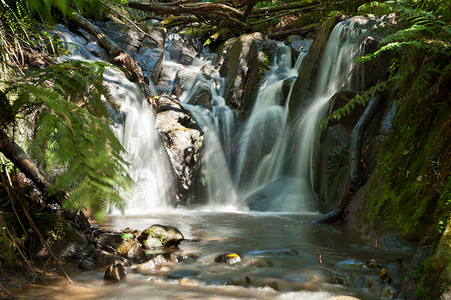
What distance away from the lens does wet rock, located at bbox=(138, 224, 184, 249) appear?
4391 mm

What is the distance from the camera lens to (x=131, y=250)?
3938mm

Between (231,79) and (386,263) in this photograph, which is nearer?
(386,263)

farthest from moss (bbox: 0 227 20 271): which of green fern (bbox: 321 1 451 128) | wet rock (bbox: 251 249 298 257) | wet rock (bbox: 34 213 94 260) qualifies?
green fern (bbox: 321 1 451 128)

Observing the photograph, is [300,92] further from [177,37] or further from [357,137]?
[177,37]

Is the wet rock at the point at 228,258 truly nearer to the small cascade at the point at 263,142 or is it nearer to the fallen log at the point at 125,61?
the small cascade at the point at 263,142

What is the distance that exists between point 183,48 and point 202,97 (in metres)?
4.54

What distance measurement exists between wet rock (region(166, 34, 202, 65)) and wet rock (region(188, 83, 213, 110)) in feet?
10.2

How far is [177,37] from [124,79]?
779cm

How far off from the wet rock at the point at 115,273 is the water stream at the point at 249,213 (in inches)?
3.7

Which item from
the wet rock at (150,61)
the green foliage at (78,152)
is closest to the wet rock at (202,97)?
the wet rock at (150,61)

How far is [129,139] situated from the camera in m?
8.77

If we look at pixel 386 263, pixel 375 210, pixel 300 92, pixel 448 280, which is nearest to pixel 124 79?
pixel 300 92

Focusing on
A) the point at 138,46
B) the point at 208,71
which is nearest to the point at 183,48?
the point at 208,71

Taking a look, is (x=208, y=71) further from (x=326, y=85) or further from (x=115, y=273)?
(x=115, y=273)
